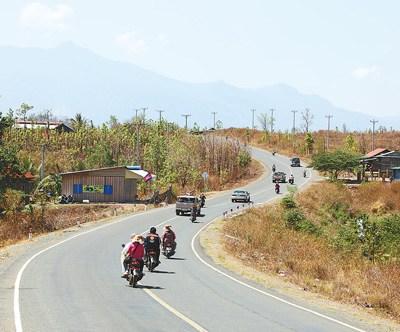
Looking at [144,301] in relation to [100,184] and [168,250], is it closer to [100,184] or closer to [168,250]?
[168,250]

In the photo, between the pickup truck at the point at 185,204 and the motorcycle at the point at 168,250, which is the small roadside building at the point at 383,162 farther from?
the motorcycle at the point at 168,250

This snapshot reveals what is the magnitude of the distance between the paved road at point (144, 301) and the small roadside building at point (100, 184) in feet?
136

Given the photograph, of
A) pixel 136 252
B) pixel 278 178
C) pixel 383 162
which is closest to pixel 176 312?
pixel 136 252

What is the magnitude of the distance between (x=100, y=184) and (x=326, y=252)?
39.7m

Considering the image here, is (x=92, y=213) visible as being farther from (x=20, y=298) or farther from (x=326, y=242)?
(x=20, y=298)

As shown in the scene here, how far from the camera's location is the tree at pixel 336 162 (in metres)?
90.9

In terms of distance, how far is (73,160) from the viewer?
338 ft

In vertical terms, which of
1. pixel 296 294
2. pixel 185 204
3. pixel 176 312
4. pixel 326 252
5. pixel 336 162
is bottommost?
pixel 326 252

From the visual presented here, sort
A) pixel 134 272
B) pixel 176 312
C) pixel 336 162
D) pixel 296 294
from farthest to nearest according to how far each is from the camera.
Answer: pixel 336 162 < pixel 296 294 < pixel 134 272 < pixel 176 312

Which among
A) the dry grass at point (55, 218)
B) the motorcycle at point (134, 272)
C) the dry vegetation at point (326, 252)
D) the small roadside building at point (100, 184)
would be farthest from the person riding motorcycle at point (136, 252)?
the small roadside building at point (100, 184)

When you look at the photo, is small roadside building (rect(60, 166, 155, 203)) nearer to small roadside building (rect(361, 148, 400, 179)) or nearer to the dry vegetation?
the dry vegetation

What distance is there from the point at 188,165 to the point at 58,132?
40.1 metres

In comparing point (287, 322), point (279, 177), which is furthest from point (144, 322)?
point (279, 177)

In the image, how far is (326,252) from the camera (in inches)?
1475
